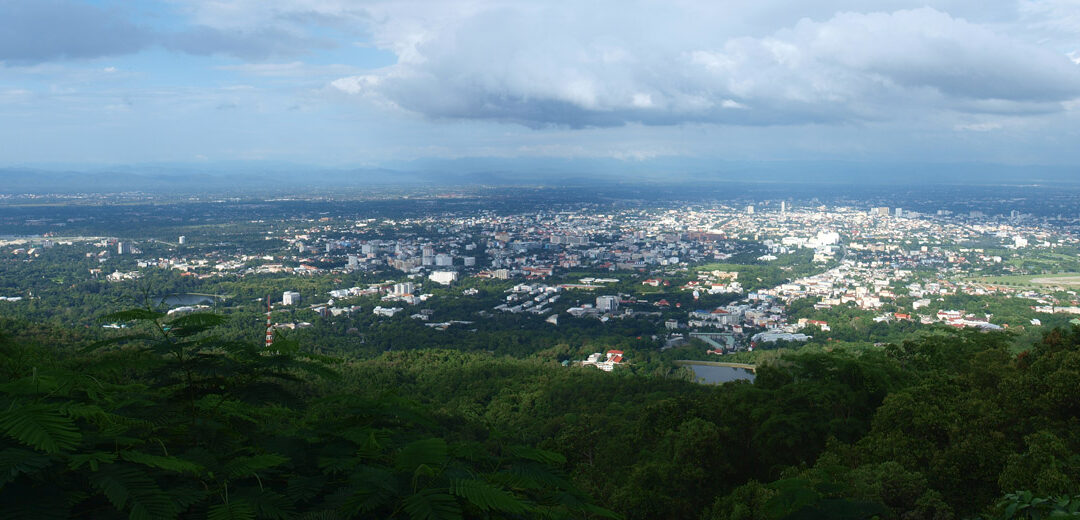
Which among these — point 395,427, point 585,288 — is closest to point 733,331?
point 585,288

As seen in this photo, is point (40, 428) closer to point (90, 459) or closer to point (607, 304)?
point (90, 459)

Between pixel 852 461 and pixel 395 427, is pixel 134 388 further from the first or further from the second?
pixel 852 461

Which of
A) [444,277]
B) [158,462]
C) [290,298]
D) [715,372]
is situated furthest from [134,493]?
[444,277]

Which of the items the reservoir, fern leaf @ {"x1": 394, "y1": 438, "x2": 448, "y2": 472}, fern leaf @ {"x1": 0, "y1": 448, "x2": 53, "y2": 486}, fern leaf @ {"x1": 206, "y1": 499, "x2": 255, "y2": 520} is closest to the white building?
the reservoir

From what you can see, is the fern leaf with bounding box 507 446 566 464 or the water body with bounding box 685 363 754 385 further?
the water body with bounding box 685 363 754 385

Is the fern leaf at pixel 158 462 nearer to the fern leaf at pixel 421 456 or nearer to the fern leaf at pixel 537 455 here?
the fern leaf at pixel 421 456

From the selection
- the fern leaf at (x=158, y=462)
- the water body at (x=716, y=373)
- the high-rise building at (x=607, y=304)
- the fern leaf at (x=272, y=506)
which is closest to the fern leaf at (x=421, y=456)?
the fern leaf at (x=272, y=506)

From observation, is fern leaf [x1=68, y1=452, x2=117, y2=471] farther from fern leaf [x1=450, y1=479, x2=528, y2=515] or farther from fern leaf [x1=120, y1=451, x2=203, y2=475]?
fern leaf [x1=450, y1=479, x2=528, y2=515]
